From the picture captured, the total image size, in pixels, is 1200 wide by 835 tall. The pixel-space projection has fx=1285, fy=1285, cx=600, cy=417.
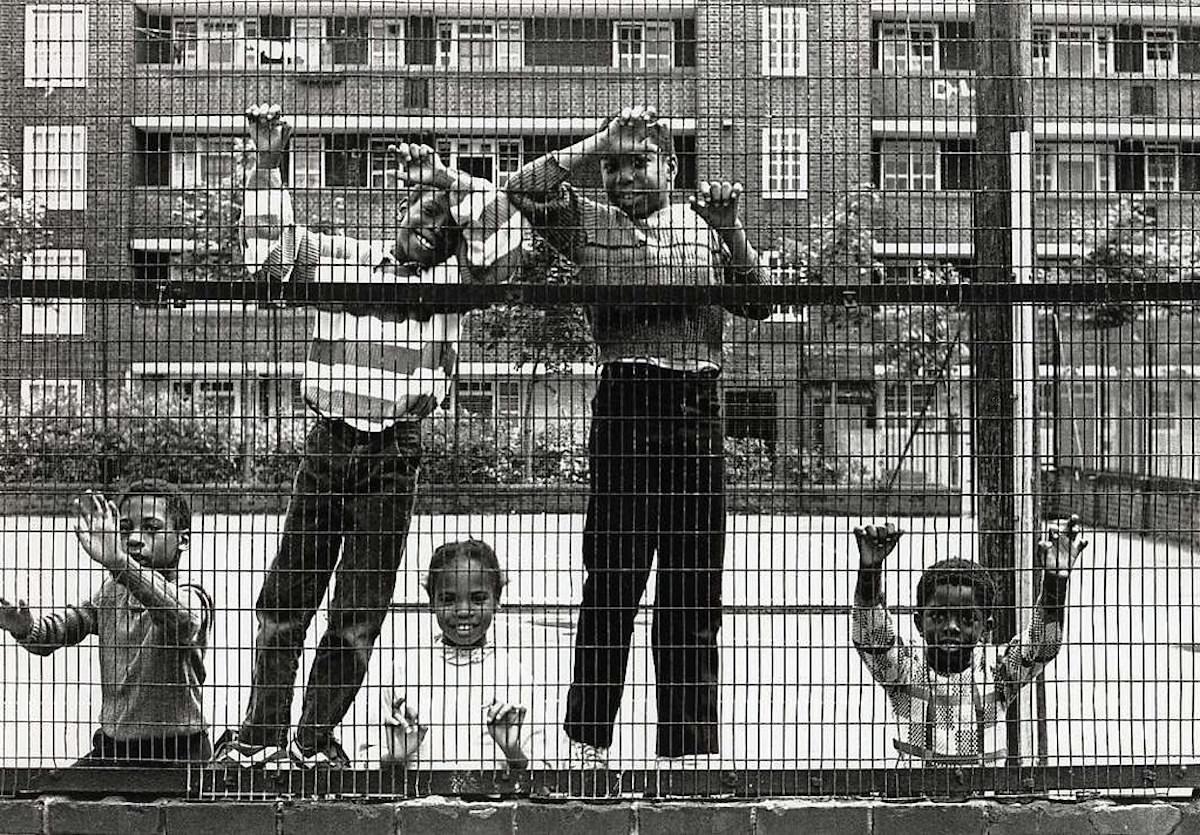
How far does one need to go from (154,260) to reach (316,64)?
35.5 inches

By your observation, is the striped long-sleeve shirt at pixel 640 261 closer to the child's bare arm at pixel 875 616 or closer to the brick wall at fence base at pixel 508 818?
the child's bare arm at pixel 875 616

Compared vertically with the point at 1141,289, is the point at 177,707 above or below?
below

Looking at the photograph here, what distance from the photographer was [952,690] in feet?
15.0

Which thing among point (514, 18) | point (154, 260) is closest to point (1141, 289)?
point (514, 18)

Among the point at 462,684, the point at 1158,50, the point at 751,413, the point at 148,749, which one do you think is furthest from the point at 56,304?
the point at 1158,50

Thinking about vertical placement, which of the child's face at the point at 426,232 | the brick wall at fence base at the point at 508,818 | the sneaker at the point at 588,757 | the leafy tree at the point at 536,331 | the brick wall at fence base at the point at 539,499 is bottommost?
the brick wall at fence base at the point at 508,818

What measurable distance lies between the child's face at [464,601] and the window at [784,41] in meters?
2.14

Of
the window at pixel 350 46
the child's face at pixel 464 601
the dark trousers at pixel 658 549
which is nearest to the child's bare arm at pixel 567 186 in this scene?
the dark trousers at pixel 658 549

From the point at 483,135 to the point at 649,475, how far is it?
4.45 ft

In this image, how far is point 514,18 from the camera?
15.3ft

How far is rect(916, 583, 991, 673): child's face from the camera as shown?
4.64m

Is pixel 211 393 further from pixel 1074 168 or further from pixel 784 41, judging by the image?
pixel 1074 168

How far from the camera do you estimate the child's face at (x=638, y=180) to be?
4.55m

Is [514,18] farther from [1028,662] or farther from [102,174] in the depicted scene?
[1028,662]
